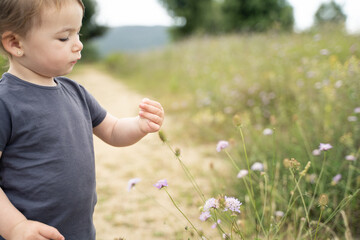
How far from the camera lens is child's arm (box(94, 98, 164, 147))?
1.33 meters

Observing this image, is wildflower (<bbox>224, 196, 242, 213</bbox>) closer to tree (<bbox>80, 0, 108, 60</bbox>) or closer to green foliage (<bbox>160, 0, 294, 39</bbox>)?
green foliage (<bbox>160, 0, 294, 39</bbox>)

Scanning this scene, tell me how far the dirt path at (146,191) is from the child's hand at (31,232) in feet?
1.77

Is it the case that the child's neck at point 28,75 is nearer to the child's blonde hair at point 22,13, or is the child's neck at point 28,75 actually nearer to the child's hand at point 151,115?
the child's blonde hair at point 22,13

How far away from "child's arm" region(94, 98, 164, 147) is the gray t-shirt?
0.25m

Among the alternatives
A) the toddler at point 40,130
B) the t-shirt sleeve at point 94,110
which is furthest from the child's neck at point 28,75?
the t-shirt sleeve at point 94,110

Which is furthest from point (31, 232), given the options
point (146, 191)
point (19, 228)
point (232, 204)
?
point (146, 191)

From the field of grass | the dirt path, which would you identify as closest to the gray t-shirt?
the dirt path

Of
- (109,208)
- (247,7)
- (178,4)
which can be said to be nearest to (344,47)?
(109,208)

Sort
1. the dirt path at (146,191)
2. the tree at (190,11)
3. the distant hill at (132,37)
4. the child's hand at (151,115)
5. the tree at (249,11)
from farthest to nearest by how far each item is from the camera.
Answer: the distant hill at (132,37) → the tree at (190,11) → the tree at (249,11) → the dirt path at (146,191) → the child's hand at (151,115)

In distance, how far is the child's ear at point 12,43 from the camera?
1087mm

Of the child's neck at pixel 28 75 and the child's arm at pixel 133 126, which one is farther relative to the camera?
the child's arm at pixel 133 126

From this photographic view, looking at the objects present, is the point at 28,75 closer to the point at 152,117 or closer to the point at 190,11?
the point at 152,117

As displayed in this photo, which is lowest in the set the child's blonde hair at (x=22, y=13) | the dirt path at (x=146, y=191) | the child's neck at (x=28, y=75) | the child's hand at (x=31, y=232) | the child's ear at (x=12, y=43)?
the dirt path at (x=146, y=191)

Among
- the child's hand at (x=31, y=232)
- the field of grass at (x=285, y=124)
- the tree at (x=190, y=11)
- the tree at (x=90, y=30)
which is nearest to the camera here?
the child's hand at (x=31, y=232)
